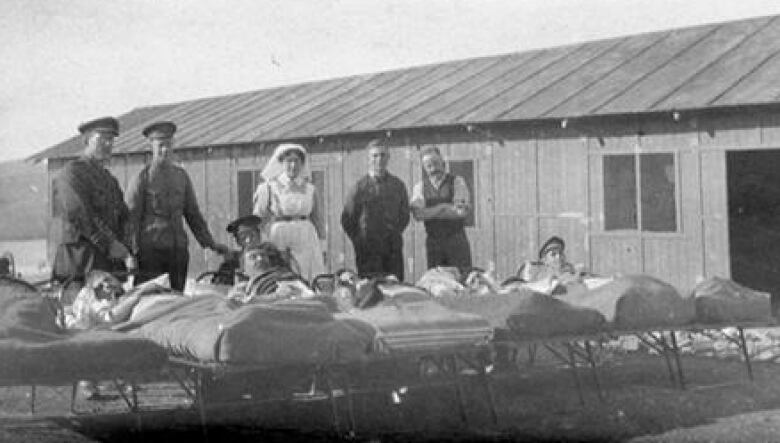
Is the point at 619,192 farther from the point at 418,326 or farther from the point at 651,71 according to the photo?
the point at 418,326

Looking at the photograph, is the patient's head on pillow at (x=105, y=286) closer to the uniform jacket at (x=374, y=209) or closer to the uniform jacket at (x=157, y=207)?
the uniform jacket at (x=157, y=207)

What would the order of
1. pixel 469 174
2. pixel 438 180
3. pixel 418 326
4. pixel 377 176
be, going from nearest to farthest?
1. pixel 418 326
2. pixel 377 176
3. pixel 438 180
4. pixel 469 174

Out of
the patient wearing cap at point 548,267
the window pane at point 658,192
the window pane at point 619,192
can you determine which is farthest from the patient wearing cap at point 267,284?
the window pane at point 619,192

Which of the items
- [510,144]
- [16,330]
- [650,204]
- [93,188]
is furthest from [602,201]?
[16,330]

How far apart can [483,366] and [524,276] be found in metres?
2.14

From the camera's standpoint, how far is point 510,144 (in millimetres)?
16281

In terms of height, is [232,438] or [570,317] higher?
[570,317]

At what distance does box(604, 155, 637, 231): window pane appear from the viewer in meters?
14.8

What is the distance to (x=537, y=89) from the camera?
17.0 meters

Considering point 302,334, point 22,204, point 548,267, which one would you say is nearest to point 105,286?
point 302,334

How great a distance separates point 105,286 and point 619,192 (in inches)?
346

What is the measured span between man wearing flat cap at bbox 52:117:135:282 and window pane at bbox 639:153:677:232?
7.95 m

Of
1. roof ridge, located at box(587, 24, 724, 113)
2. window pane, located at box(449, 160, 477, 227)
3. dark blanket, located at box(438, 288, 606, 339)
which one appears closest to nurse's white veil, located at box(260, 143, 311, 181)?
dark blanket, located at box(438, 288, 606, 339)

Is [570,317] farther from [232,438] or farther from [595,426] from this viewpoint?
[232,438]
